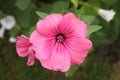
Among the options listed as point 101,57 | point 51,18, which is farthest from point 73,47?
point 101,57

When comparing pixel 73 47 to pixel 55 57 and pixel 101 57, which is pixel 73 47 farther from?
pixel 101 57

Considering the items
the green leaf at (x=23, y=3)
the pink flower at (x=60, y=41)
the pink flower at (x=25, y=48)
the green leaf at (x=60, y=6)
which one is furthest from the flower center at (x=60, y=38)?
the green leaf at (x=23, y=3)

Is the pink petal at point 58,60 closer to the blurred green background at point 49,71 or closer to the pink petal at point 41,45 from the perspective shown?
the pink petal at point 41,45

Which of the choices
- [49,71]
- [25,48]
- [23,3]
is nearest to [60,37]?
[25,48]

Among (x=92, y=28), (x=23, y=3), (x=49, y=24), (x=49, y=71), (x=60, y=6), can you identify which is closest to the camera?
(x=49, y=24)

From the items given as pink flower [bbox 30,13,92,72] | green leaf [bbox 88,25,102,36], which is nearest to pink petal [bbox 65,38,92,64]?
pink flower [bbox 30,13,92,72]

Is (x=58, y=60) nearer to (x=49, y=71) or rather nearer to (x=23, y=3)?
(x=23, y=3)

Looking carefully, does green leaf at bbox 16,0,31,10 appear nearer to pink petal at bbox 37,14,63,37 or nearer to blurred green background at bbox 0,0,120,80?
blurred green background at bbox 0,0,120,80
